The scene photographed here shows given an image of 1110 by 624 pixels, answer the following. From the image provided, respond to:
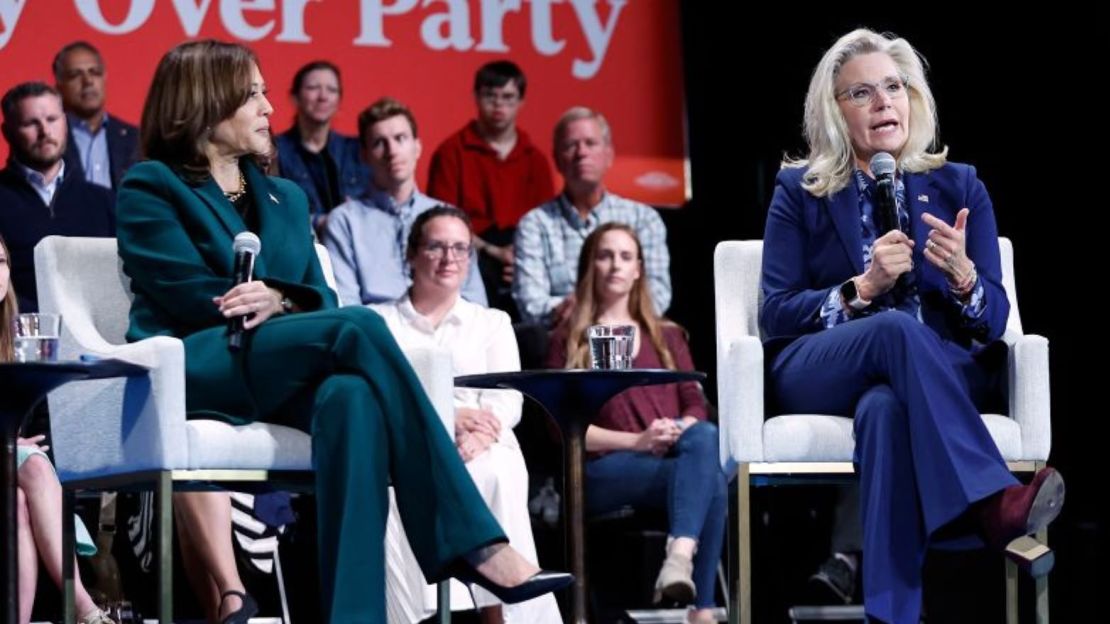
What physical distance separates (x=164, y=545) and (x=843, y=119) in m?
1.75

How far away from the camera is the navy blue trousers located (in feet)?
10.5

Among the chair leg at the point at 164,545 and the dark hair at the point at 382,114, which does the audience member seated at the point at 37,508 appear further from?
the dark hair at the point at 382,114

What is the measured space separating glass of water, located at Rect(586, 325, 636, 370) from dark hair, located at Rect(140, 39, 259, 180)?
0.90 m

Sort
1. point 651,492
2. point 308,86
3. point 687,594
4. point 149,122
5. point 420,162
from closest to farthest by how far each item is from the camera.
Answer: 1. point 149,122
2. point 687,594
3. point 651,492
4. point 308,86
5. point 420,162

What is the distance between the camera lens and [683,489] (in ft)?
15.2

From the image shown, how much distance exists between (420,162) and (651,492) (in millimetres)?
1841

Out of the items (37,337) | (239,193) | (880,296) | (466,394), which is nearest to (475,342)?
(466,394)

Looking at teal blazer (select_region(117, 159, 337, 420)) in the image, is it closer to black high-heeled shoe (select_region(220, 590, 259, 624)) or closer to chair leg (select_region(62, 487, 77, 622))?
chair leg (select_region(62, 487, 77, 622))

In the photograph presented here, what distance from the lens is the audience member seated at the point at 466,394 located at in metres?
4.34

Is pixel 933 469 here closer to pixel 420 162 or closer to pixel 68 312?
pixel 68 312

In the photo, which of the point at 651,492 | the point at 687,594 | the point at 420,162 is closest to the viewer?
the point at 687,594

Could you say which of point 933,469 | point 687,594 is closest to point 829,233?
point 933,469

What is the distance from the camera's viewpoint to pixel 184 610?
476cm

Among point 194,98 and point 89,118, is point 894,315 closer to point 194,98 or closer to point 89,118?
point 194,98
